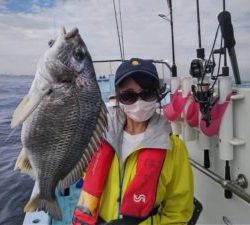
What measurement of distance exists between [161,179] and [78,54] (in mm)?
920

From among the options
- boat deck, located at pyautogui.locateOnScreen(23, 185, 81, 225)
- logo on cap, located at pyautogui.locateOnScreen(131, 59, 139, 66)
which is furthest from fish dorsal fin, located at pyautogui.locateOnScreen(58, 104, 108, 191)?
boat deck, located at pyautogui.locateOnScreen(23, 185, 81, 225)

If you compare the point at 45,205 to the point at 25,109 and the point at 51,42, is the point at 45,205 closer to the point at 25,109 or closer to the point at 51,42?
the point at 25,109

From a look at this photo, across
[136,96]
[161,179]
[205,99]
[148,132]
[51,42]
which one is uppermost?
[51,42]

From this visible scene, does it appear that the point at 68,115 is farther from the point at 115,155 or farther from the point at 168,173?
the point at 168,173

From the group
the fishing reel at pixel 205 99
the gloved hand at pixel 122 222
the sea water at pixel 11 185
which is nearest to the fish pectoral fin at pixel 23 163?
the gloved hand at pixel 122 222

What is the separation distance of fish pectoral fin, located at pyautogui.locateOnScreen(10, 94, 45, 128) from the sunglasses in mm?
638

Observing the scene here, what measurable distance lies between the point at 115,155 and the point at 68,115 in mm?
642

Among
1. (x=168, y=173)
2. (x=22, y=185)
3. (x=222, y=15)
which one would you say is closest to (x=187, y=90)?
(x=222, y=15)

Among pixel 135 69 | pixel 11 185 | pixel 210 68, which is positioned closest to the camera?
pixel 135 69

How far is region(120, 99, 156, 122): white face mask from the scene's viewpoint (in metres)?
2.04

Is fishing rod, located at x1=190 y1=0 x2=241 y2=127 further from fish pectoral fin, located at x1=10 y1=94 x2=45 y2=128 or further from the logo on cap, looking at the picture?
fish pectoral fin, located at x1=10 y1=94 x2=45 y2=128

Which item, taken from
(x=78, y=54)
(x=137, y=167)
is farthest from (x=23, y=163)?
(x=137, y=167)

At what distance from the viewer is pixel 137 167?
212cm

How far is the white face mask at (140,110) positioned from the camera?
80.4 inches
